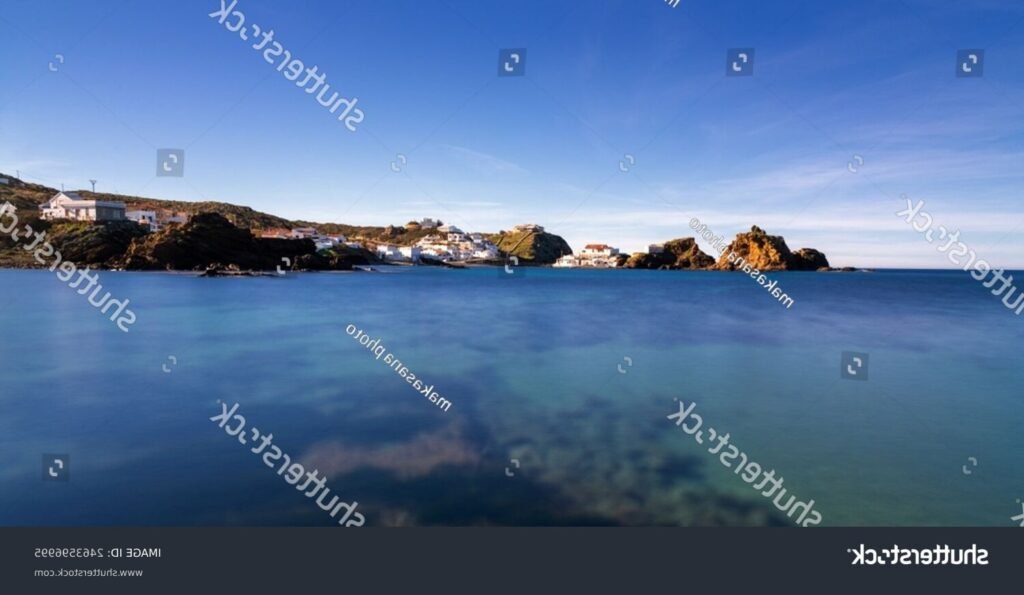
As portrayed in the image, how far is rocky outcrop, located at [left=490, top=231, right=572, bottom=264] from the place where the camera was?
127438 millimetres

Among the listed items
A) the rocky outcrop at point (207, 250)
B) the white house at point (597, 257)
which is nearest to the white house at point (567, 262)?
the white house at point (597, 257)

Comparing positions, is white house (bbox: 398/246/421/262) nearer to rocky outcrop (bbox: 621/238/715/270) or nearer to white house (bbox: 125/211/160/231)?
white house (bbox: 125/211/160/231)

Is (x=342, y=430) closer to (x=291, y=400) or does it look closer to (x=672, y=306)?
(x=291, y=400)

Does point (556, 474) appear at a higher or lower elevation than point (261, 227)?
lower

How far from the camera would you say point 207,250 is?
57969 mm

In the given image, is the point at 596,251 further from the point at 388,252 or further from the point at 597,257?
the point at 388,252

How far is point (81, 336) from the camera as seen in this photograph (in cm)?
1733

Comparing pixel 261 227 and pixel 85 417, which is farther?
pixel 261 227

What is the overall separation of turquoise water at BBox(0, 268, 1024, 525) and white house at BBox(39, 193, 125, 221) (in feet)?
181

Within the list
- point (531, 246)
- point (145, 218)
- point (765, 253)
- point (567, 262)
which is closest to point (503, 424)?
point (145, 218)

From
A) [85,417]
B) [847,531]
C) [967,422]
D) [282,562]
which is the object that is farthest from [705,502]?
[85,417]

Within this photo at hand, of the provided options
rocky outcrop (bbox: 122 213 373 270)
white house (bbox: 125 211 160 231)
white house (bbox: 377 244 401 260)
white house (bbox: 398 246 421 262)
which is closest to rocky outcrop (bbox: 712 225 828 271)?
white house (bbox: 398 246 421 262)

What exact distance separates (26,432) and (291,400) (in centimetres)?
466

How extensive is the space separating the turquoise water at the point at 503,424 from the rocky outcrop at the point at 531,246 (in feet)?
342
